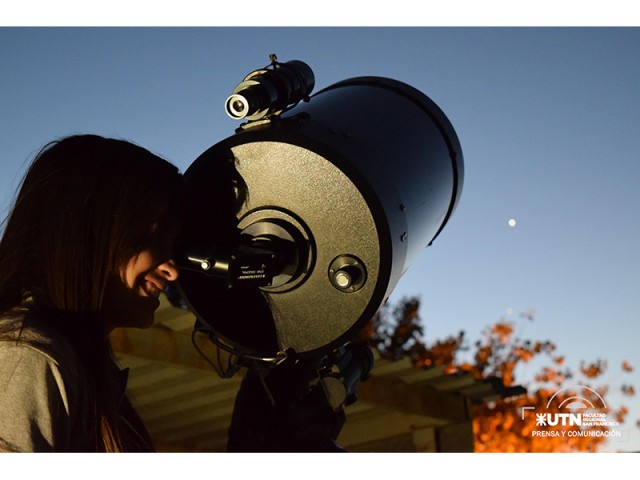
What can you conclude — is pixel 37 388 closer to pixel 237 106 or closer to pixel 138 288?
pixel 138 288

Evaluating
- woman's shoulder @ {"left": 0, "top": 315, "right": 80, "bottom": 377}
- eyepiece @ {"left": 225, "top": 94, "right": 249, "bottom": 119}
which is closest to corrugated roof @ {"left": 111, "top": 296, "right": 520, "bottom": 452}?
eyepiece @ {"left": 225, "top": 94, "right": 249, "bottom": 119}

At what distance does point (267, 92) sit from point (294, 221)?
217mm

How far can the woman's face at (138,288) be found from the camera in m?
1.24

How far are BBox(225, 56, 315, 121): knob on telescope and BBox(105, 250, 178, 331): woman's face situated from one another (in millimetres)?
269

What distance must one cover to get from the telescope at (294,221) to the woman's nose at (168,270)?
24 millimetres

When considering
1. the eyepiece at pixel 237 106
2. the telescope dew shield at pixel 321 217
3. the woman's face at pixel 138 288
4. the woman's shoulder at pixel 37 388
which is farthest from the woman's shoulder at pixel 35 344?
the eyepiece at pixel 237 106

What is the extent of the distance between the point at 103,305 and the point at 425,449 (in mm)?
4603

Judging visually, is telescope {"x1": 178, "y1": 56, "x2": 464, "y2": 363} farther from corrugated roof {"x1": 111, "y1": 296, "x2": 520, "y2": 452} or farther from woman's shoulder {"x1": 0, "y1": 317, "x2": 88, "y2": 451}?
corrugated roof {"x1": 111, "y1": 296, "x2": 520, "y2": 452}

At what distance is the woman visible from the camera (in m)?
1.11

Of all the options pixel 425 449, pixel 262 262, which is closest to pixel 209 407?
pixel 425 449

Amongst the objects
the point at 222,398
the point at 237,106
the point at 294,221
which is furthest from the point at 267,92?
the point at 222,398

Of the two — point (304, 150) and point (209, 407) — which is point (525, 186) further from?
point (304, 150)

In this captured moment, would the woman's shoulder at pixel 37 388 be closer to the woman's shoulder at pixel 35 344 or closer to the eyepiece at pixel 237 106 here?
the woman's shoulder at pixel 35 344

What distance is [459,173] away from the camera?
65.7 inches
